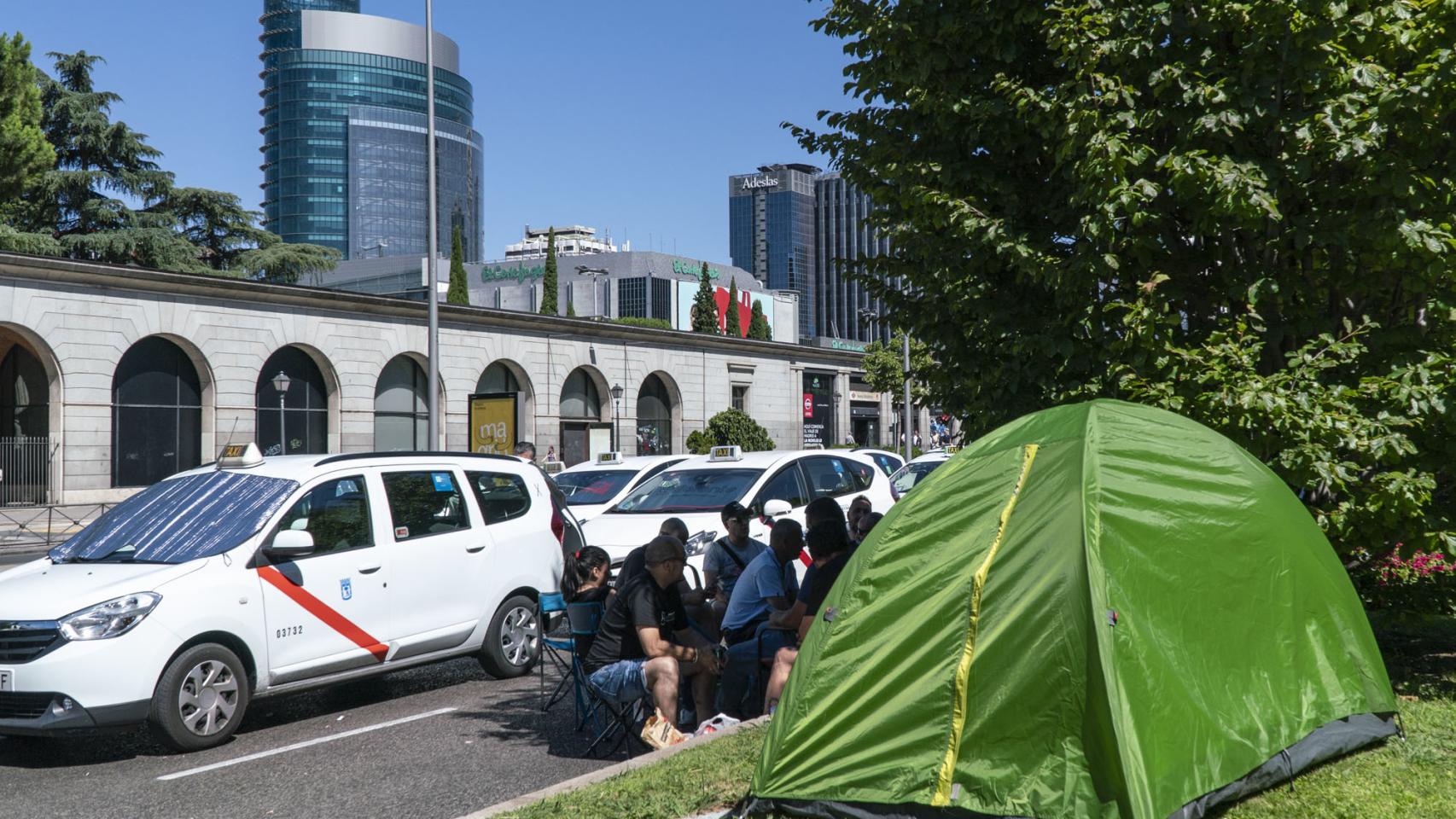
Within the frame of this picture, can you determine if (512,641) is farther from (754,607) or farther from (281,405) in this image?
(281,405)

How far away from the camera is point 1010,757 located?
4.99 metres

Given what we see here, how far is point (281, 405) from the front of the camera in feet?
114

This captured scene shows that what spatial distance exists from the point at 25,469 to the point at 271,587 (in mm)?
26750

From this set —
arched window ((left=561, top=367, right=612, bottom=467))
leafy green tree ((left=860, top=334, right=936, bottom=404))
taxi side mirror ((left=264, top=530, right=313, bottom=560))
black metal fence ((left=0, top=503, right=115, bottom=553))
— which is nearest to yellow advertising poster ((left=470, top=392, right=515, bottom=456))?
black metal fence ((left=0, top=503, right=115, bottom=553))

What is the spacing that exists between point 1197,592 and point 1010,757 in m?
1.24

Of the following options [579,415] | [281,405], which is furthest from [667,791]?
[579,415]

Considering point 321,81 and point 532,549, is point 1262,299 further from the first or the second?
point 321,81

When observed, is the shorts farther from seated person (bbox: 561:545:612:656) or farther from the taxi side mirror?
the taxi side mirror

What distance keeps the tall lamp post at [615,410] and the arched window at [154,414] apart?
15478mm

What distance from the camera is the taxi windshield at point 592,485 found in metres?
15.1

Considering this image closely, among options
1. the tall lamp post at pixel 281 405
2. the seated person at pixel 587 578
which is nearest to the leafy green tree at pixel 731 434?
the tall lamp post at pixel 281 405

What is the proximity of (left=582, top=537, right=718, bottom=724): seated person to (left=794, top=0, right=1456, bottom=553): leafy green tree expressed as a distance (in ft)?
7.82

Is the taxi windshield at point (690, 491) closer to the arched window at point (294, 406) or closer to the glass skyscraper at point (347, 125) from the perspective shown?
the arched window at point (294, 406)

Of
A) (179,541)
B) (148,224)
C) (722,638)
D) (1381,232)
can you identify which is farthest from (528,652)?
(148,224)
